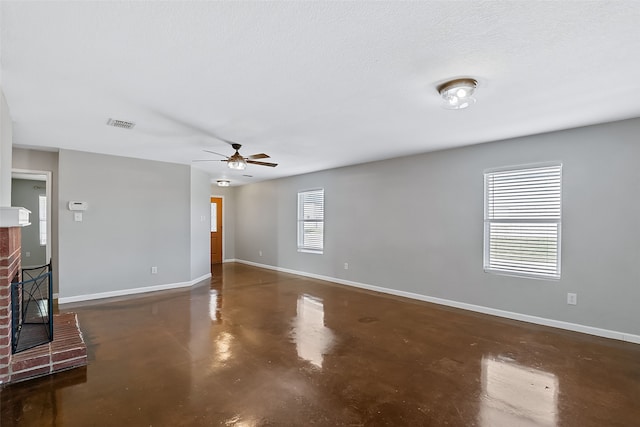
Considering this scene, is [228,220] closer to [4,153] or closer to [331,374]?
[4,153]

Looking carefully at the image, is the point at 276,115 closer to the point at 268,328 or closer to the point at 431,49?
the point at 431,49

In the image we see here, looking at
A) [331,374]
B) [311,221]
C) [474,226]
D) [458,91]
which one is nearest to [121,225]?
[311,221]

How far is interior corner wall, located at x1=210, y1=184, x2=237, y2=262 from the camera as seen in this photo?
368 inches

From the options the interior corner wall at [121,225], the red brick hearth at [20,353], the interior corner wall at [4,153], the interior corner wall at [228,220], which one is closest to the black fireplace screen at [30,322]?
the red brick hearth at [20,353]

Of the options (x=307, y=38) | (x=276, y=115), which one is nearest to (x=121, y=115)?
(x=276, y=115)

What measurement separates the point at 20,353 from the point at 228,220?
22.5ft

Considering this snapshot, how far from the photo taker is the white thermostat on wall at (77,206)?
488cm

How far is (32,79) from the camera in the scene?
2420 millimetres

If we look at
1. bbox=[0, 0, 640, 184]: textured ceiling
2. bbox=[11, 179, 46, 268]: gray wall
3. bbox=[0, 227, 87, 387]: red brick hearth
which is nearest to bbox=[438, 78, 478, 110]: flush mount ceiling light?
bbox=[0, 0, 640, 184]: textured ceiling

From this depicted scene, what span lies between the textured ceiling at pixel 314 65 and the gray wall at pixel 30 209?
589 cm

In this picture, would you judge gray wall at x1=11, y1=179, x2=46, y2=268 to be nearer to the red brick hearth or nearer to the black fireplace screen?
the black fireplace screen

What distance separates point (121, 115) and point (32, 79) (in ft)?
2.76

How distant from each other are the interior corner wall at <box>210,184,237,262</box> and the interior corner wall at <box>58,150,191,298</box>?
3179mm

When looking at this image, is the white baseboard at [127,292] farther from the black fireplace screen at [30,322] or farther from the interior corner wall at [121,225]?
the black fireplace screen at [30,322]
